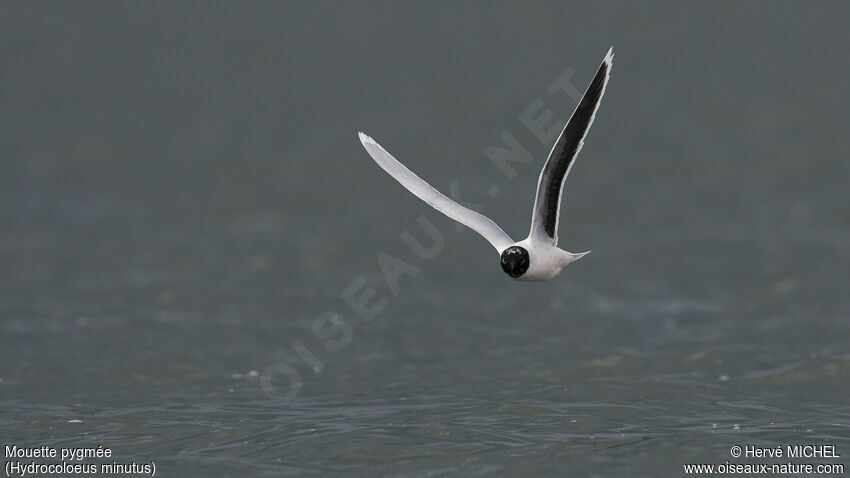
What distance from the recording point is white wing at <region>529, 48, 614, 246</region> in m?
12.8

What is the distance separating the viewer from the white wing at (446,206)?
14547 millimetres

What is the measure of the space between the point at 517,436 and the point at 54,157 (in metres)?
24.2

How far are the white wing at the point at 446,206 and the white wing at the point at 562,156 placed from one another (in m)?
0.56

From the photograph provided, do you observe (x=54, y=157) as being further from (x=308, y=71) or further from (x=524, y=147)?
(x=524, y=147)

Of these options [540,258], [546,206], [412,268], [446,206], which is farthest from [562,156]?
[412,268]

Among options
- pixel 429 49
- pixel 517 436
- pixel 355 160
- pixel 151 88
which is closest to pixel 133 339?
pixel 517 436

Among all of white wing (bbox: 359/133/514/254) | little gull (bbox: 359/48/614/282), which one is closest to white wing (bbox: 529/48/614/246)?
little gull (bbox: 359/48/614/282)

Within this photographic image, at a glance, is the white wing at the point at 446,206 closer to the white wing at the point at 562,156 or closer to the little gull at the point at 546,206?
the little gull at the point at 546,206

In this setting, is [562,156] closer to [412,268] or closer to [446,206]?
[446,206]

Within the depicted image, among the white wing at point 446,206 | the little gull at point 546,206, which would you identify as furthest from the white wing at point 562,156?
the white wing at point 446,206

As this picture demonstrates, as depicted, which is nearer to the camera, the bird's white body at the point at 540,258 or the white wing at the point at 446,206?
the bird's white body at the point at 540,258

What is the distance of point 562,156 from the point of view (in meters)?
13.1

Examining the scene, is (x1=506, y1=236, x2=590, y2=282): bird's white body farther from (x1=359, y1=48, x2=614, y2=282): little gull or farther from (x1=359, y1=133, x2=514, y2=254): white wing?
(x1=359, y1=133, x2=514, y2=254): white wing

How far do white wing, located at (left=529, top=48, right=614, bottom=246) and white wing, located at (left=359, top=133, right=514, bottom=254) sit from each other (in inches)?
22.0
